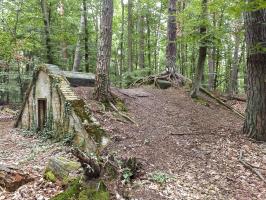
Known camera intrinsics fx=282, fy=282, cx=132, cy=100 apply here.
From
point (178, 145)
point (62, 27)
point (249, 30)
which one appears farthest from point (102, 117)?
point (62, 27)

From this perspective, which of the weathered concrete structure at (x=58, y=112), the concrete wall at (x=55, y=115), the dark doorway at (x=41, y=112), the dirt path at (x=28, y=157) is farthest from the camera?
the dark doorway at (x=41, y=112)

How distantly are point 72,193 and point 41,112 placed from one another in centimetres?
727

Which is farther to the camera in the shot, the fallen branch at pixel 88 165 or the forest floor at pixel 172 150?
the forest floor at pixel 172 150

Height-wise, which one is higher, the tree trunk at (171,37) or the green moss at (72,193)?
the tree trunk at (171,37)

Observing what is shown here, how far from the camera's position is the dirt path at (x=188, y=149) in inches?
218

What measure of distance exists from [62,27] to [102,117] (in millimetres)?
11017

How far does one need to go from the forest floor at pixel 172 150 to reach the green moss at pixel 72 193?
549mm

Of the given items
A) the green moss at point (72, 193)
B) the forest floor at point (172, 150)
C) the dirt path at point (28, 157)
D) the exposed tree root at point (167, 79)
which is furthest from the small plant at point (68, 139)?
the exposed tree root at point (167, 79)

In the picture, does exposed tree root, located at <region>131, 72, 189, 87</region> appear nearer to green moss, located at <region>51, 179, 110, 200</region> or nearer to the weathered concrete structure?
the weathered concrete structure

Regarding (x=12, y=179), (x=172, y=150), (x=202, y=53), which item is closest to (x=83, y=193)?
(x=12, y=179)

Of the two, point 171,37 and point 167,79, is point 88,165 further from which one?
point 171,37

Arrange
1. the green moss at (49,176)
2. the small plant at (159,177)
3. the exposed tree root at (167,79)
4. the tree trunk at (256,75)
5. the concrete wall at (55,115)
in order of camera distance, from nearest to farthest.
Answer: the small plant at (159,177)
the green moss at (49,176)
the tree trunk at (256,75)
the concrete wall at (55,115)
the exposed tree root at (167,79)

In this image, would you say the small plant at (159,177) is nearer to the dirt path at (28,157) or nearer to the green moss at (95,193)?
the green moss at (95,193)

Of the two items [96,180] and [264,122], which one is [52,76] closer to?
[96,180]
